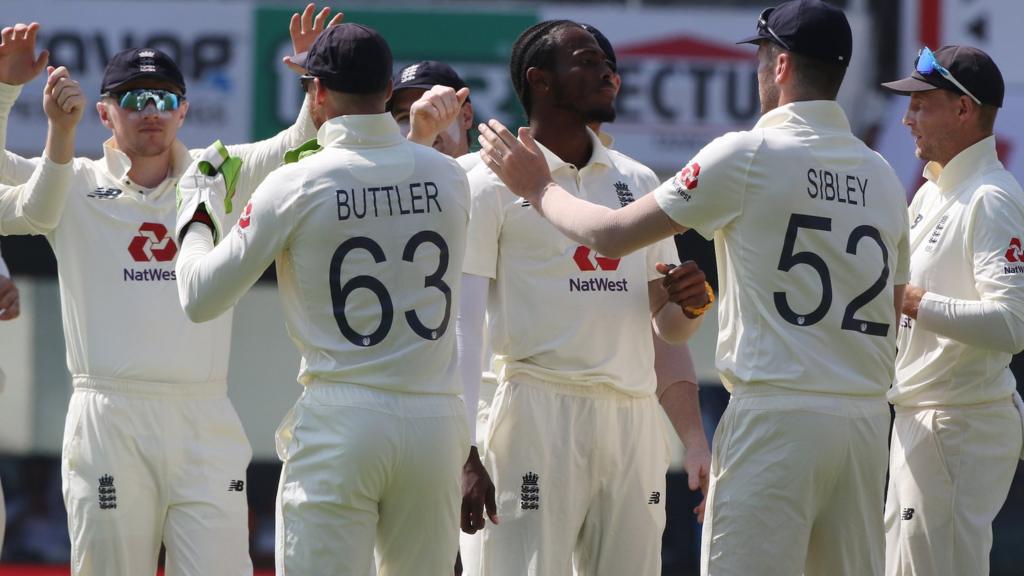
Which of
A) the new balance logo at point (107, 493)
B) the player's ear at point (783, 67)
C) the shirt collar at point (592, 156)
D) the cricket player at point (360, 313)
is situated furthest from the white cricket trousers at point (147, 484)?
the player's ear at point (783, 67)

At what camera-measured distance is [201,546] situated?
5.07m

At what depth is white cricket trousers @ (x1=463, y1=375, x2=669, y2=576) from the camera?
14.9ft

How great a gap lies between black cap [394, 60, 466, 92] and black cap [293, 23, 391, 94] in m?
1.66

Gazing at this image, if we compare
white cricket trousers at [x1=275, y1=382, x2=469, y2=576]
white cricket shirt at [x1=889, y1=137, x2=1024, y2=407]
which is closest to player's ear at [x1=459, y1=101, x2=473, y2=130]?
white cricket shirt at [x1=889, y1=137, x2=1024, y2=407]

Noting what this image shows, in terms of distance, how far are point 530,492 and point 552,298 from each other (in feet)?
1.88

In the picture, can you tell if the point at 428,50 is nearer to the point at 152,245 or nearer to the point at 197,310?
the point at 152,245

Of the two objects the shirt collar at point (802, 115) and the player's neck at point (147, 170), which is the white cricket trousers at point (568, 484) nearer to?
the shirt collar at point (802, 115)

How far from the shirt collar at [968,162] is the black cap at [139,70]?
262 centimetres

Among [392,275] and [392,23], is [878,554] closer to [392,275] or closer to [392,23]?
[392,275]

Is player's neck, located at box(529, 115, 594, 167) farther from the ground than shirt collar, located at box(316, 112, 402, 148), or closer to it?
closer to it

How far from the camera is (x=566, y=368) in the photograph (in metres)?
4.61

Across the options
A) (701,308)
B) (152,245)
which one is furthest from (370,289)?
(152,245)

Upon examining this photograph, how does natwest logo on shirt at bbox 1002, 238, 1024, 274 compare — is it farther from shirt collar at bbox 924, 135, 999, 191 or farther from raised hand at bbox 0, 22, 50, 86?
raised hand at bbox 0, 22, 50, 86

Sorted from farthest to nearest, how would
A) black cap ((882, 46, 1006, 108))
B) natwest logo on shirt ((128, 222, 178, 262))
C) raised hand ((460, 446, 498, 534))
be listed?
natwest logo on shirt ((128, 222, 178, 262))
black cap ((882, 46, 1006, 108))
raised hand ((460, 446, 498, 534))
